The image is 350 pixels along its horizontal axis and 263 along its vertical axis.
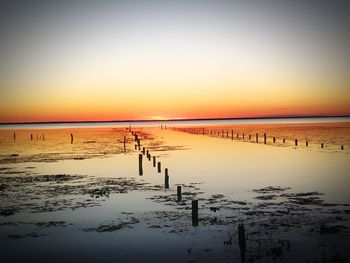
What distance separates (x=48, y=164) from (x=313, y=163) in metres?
27.4

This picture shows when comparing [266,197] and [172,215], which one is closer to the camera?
[172,215]

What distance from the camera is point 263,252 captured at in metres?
13.0

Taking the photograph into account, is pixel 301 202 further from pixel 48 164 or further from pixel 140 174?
pixel 48 164

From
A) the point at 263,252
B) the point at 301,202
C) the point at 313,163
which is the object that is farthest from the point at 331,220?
the point at 313,163

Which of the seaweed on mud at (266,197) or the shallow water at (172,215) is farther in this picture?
the seaweed on mud at (266,197)

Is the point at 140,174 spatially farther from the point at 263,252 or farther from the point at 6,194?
the point at 263,252

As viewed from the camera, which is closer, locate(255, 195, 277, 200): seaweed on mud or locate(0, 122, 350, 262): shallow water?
locate(0, 122, 350, 262): shallow water

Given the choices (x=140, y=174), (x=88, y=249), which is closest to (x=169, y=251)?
(x=88, y=249)

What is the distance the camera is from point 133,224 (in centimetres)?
1708

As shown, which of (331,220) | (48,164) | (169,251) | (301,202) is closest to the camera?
(169,251)

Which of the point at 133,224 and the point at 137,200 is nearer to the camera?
the point at 133,224

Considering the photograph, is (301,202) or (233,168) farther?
(233,168)

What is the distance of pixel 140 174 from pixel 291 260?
20.6 meters

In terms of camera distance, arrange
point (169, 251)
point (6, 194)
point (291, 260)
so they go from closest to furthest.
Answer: point (291, 260), point (169, 251), point (6, 194)
